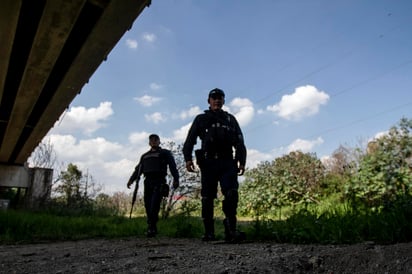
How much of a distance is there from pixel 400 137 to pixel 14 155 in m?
15.7

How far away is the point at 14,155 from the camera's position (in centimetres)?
1587

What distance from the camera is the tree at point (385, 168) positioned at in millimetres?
6176

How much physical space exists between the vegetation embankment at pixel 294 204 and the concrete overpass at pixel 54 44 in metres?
2.74

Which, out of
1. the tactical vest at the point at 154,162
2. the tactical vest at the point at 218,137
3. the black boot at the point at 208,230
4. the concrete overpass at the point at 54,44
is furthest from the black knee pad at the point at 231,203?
the concrete overpass at the point at 54,44

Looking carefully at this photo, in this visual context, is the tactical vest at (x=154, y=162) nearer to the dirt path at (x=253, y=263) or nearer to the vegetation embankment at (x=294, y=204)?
the vegetation embankment at (x=294, y=204)

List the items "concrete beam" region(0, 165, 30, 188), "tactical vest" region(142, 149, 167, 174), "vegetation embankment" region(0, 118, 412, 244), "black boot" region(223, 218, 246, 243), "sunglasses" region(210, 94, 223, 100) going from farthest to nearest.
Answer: "concrete beam" region(0, 165, 30, 188)
"tactical vest" region(142, 149, 167, 174)
"sunglasses" region(210, 94, 223, 100)
"black boot" region(223, 218, 246, 243)
"vegetation embankment" region(0, 118, 412, 244)

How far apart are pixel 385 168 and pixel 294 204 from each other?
297 centimetres

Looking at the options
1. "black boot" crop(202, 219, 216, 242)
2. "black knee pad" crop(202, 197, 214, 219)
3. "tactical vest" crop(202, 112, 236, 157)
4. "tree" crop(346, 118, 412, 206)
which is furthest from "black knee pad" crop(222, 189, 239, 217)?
"tree" crop(346, 118, 412, 206)

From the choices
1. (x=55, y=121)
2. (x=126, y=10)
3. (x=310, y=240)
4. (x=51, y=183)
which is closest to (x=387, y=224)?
(x=310, y=240)

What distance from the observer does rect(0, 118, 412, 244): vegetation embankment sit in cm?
324

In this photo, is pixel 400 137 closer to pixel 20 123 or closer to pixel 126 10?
pixel 126 10

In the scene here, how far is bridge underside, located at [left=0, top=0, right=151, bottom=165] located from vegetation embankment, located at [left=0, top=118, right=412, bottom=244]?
9.00 ft

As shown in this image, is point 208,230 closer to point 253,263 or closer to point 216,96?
point 216,96

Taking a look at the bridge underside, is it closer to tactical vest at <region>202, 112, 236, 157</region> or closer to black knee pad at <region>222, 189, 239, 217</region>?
tactical vest at <region>202, 112, 236, 157</region>
